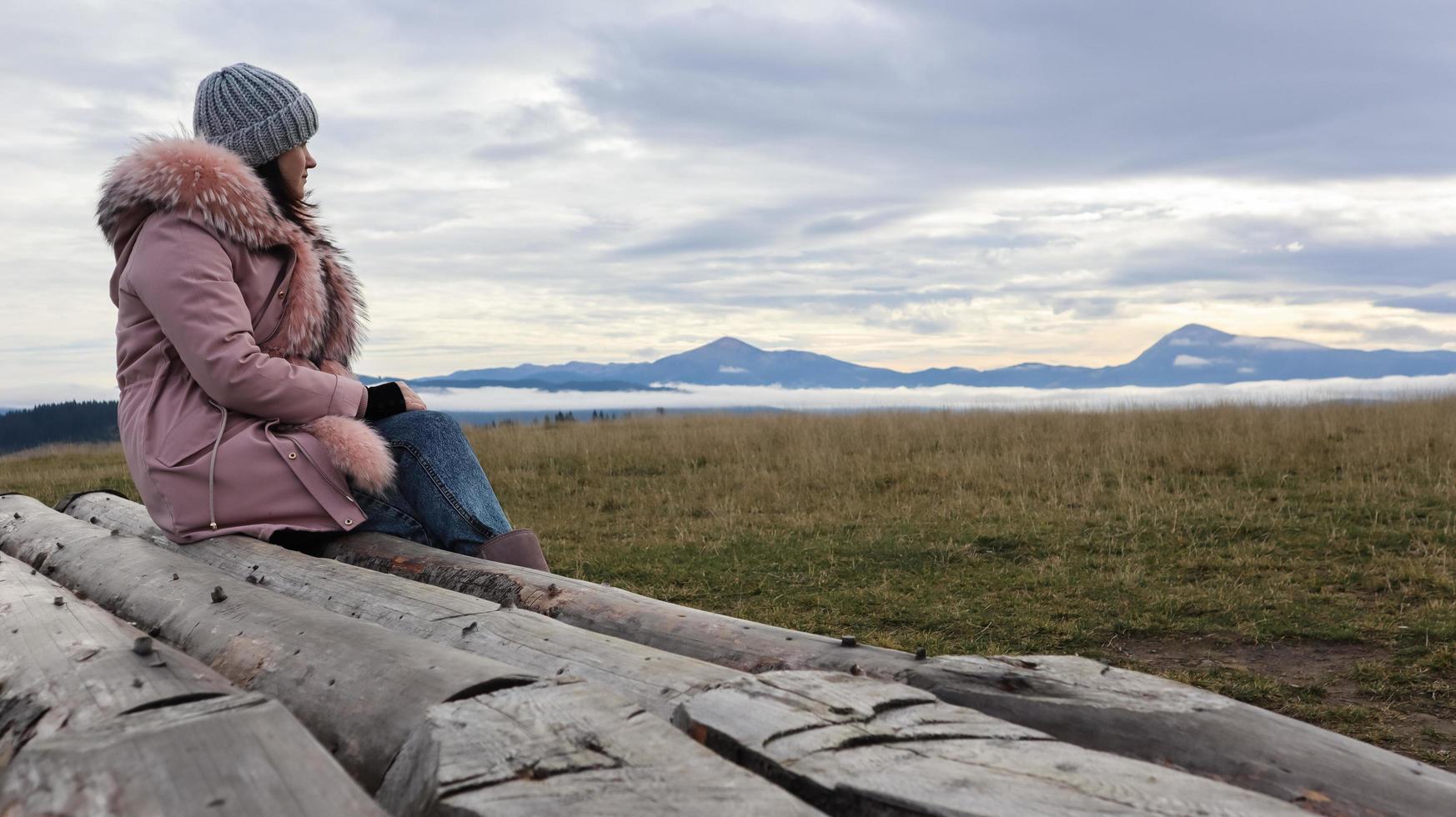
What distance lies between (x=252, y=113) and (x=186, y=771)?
10.3 feet

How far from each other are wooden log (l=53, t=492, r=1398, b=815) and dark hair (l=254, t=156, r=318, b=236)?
1.28 m

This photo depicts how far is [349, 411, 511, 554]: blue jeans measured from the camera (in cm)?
375

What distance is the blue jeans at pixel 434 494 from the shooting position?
3750 mm

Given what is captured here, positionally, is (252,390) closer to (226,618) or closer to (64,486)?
(226,618)

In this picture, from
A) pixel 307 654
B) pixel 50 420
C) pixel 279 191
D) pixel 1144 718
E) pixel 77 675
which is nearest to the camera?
pixel 1144 718

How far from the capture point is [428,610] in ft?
8.65

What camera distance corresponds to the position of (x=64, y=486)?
1260cm

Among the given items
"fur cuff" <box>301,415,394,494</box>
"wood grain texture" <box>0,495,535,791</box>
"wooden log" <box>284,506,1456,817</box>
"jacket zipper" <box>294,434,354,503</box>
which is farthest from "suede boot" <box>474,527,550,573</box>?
"wooden log" <box>284,506,1456,817</box>

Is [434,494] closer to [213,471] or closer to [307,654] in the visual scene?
[213,471]

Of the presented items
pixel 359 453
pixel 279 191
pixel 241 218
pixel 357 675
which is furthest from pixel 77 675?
pixel 279 191

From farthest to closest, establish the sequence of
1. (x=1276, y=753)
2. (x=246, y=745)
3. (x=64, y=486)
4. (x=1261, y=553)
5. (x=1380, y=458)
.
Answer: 1. (x=64, y=486)
2. (x=1380, y=458)
3. (x=1261, y=553)
4. (x=1276, y=753)
5. (x=246, y=745)

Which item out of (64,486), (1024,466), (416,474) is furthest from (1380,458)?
(64,486)

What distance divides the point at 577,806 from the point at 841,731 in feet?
1.53

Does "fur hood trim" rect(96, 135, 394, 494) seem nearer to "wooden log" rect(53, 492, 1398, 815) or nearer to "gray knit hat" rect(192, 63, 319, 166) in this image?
"gray knit hat" rect(192, 63, 319, 166)
